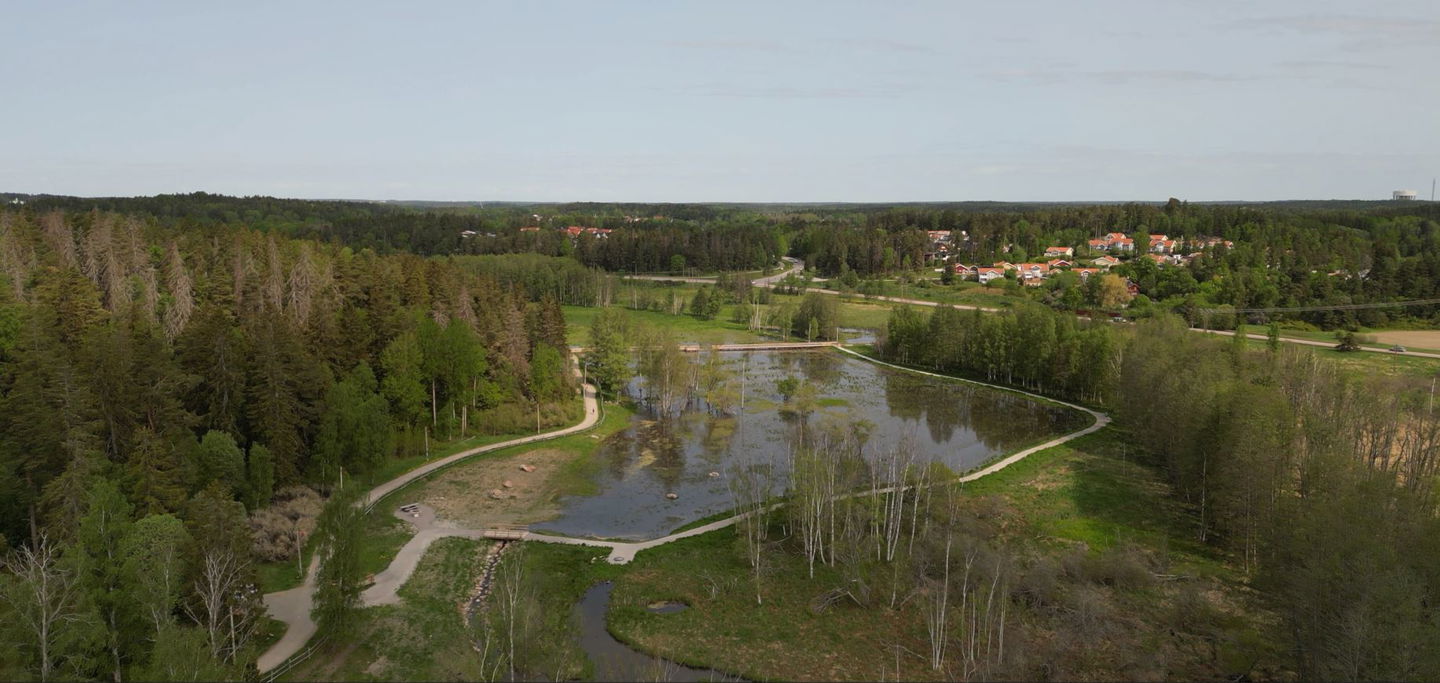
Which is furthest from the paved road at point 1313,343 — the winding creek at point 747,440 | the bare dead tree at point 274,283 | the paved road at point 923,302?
the bare dead tree at point 274,283

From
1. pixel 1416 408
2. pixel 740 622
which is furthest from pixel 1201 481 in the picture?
pixel 740 622

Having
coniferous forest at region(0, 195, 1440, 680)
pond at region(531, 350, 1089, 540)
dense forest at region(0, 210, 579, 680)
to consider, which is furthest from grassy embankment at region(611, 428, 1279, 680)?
dense forest at region(0, 210, 579, 680)

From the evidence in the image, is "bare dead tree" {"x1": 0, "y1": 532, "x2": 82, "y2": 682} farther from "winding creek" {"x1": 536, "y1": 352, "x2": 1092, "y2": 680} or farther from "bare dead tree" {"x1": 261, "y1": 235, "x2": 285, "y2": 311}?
"bare dead tree" {"x1": 261, "y1": 235, "x2": 285, "y2": 311}

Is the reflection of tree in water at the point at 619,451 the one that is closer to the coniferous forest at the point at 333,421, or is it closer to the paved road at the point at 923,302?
the coniferous forest at the point at 333,421

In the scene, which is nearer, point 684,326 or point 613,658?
point 613,658

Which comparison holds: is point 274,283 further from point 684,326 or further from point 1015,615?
point 684,326

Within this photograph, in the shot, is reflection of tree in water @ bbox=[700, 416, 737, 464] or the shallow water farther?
reflection of tree in water @ bbox=[700, 416, 737, 464]

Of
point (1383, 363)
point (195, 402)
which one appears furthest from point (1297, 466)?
point (1383, 363)
